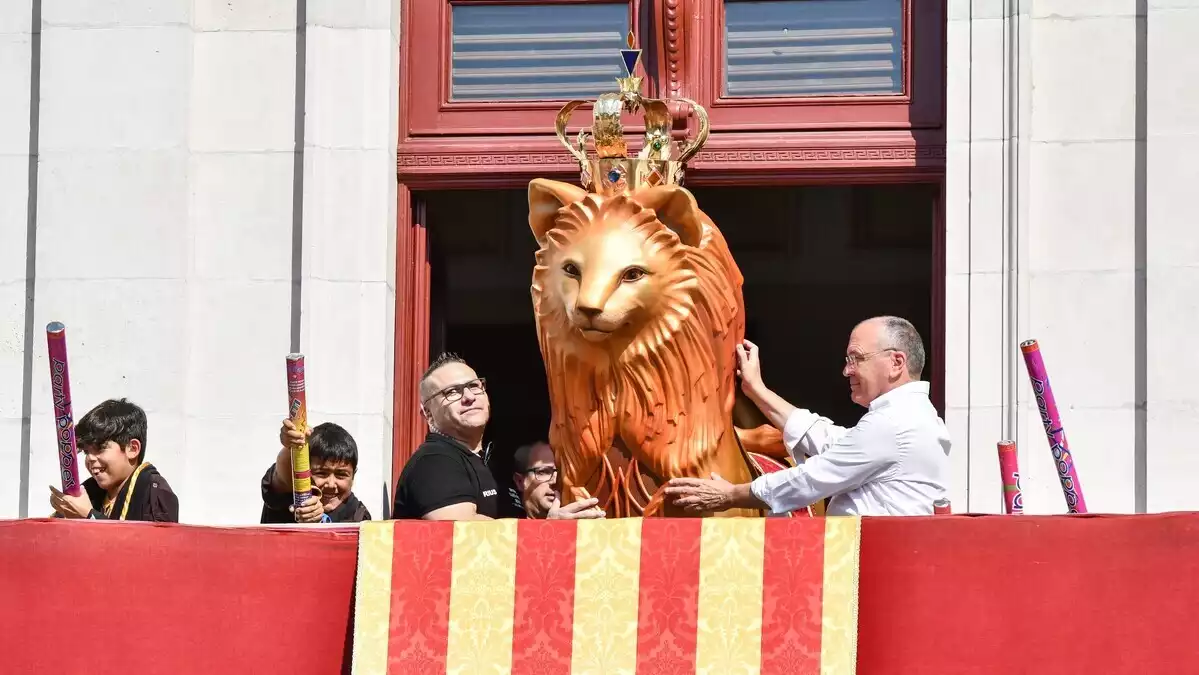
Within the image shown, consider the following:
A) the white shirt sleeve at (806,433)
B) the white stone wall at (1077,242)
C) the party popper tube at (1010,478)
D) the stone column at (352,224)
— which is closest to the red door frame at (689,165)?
the stone column at (352,224)

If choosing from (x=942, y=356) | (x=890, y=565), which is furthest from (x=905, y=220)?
(x=890, y=565)

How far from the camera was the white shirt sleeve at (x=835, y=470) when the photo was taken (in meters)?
7.46

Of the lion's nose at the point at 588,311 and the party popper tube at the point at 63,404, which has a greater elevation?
the lion's nose at the point at 588,311

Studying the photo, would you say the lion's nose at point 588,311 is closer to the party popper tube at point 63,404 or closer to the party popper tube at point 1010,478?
the party popper tube at point 63,404

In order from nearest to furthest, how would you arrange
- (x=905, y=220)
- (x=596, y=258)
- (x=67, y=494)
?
(x=596, y=258) < (x=67, y=494) < (x=905, y=220)

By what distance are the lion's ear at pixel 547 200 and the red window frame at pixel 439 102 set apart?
3128 mm

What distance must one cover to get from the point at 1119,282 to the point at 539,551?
168 inches

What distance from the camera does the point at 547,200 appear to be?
7930mm

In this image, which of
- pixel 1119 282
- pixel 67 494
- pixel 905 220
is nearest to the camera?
pixel 67 494

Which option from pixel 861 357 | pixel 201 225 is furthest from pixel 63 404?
pixel 201 225

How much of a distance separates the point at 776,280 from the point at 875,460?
10.1 metres

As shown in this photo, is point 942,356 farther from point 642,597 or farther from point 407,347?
point 642,597

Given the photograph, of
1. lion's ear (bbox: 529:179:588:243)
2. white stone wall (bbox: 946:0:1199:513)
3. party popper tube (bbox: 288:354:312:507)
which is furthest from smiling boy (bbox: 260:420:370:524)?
white stone wall (bbox: 946:0:1199:513)

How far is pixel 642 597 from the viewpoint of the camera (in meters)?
6.98
